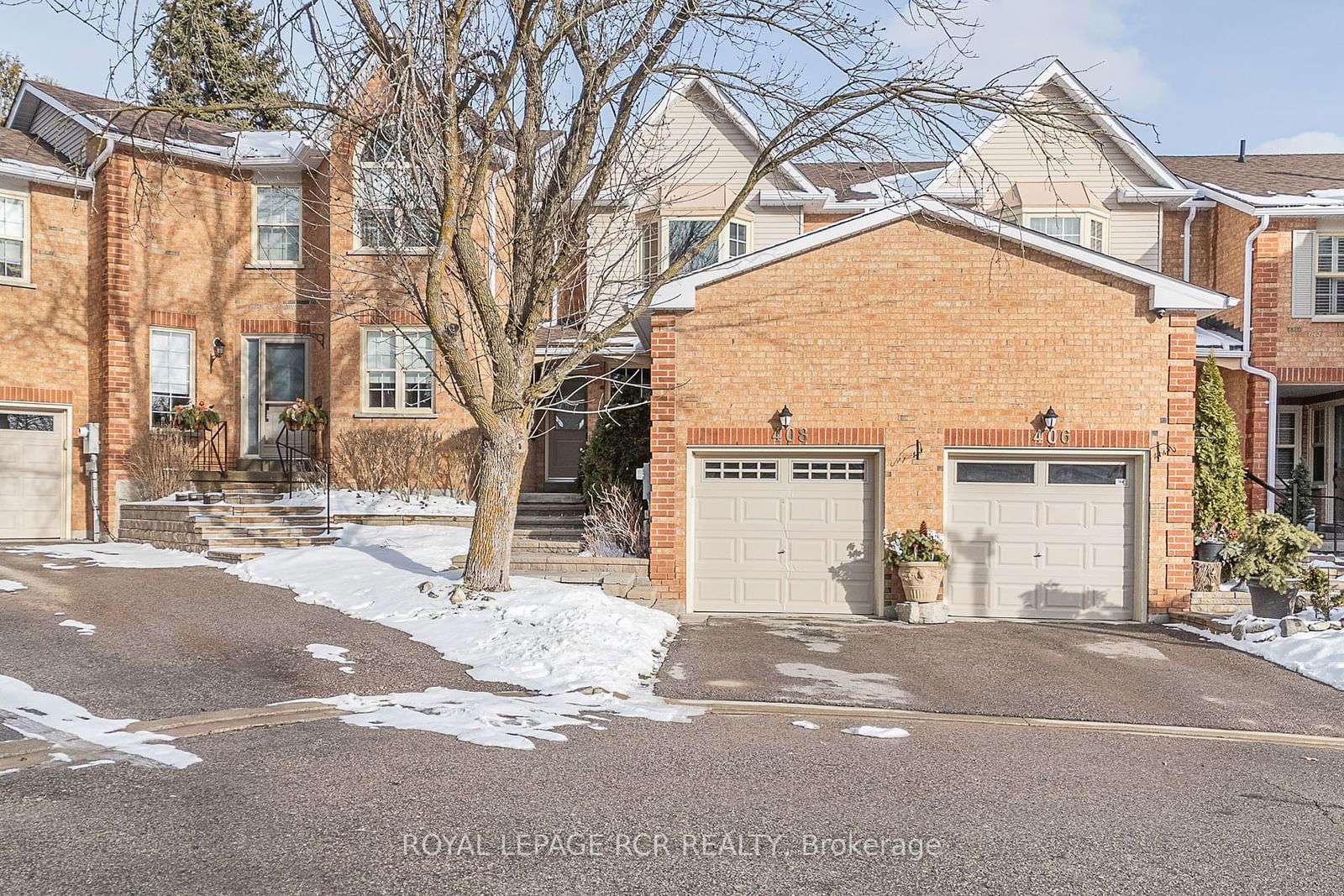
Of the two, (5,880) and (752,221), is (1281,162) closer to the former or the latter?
(752,221)

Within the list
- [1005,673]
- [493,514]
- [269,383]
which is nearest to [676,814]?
[1005,673]

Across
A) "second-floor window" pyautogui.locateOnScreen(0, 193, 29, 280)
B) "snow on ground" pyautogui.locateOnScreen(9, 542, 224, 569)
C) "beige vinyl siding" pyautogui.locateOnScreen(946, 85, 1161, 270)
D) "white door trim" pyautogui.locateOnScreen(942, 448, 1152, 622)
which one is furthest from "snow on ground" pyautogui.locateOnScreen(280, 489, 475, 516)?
"beige vinyl siding" pyautogui.locateOnScreen(946, 85, 1161, 270)

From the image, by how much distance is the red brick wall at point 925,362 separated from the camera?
500 inches

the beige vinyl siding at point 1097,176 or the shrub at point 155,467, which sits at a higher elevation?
the beige vinyl siding at point 1097,176

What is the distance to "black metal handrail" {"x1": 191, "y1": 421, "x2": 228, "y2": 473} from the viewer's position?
18078 mm

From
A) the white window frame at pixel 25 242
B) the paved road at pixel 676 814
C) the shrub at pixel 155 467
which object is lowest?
the paved road at pixel 676 814

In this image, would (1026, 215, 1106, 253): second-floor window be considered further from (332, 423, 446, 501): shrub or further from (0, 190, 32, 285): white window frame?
(0, 190, 32, 285): white window frame

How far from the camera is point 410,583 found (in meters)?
11.5

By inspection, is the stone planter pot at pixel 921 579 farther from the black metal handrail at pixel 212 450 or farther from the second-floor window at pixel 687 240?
the black metal handrail at pixel 212 450

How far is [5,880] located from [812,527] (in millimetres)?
10314

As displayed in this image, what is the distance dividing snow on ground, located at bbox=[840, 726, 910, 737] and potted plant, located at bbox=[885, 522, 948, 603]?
5293 mm

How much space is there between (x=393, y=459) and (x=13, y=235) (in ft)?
24.8

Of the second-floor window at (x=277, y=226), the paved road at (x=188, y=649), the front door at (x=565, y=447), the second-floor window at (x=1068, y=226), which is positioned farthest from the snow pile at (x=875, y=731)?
the second-floor window at (x=277, y=226)

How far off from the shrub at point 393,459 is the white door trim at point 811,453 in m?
6.30
